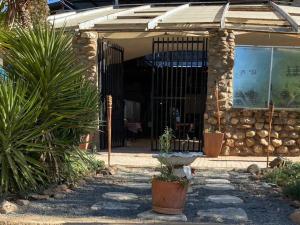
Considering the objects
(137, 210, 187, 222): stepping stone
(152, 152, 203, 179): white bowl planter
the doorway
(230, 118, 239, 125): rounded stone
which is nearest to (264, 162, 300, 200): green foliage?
(152, 152, 203, 179): white bowl planter

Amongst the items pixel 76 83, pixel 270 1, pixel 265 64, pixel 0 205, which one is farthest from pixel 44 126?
pixel 270 1

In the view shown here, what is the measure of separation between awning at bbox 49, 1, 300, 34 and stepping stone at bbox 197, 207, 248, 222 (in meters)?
7.17

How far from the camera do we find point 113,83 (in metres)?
14.4

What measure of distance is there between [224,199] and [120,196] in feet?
5.06

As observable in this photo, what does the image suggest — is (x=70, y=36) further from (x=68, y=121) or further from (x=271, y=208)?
(x=271, y=208)

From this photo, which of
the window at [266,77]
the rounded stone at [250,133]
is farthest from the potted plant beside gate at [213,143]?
the window at [266,77]

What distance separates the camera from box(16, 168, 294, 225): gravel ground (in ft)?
20.0

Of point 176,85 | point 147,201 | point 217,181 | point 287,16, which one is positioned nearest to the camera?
point 147,201

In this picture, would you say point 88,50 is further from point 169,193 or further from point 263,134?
point 169,193

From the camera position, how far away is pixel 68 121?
24.8 feet

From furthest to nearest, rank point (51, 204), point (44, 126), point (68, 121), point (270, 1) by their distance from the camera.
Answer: point (270, 1)
point (68, 121)
point (44, 126)
point (51, 204)

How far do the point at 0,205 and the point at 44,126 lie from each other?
1.44m

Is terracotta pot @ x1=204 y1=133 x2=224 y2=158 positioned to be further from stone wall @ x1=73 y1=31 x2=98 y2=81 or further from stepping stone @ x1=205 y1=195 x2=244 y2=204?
stepping stone @ x1=205 y1=195 x2=244 y2=204

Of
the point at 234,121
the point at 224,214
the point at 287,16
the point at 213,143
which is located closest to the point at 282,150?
the point at 234,121
